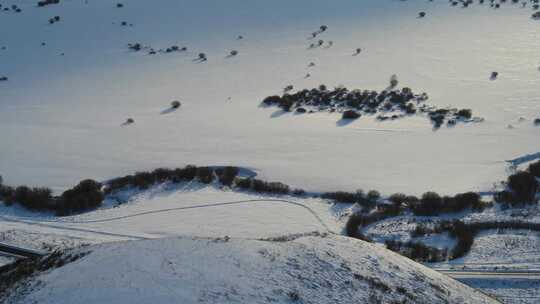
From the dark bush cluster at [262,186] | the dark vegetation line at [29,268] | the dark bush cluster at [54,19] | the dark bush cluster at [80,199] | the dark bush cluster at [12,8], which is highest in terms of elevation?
the dark bush cluster at [12,8]

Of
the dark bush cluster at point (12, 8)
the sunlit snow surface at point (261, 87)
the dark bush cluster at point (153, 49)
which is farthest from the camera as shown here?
the dark bush cluster at point (12, 8)

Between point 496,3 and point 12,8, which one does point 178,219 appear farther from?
point 496,3

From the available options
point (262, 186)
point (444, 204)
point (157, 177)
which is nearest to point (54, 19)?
point (157, 177)

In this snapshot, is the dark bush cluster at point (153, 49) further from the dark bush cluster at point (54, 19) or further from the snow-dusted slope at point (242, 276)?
the snow-dusted slope at point (242, 276)

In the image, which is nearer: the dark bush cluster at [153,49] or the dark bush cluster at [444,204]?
the dark bush cluster at [444,204]

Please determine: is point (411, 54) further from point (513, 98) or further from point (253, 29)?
point (253, 29)

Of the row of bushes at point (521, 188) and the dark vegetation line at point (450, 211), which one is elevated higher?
the row of bushes at point (521, 188)

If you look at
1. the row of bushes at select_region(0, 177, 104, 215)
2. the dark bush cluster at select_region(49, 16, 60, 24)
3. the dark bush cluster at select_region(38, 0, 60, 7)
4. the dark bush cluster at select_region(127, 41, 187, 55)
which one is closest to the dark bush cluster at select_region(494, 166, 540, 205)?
the row of bushes at select_region(0, 177, 104, 215)

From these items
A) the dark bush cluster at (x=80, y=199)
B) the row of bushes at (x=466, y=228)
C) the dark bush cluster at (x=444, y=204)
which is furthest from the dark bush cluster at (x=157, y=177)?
the row of bushes at (x=466, y=228)
